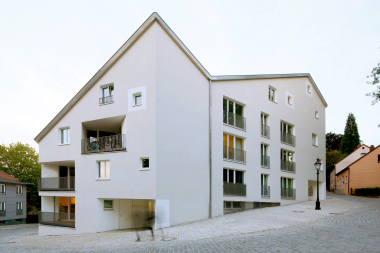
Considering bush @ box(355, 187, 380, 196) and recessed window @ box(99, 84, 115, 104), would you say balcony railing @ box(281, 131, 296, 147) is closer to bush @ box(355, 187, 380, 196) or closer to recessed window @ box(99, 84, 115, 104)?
bush @ box(355, 187, 380, 196)

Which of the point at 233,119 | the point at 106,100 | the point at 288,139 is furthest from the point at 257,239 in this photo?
the point at 288,139

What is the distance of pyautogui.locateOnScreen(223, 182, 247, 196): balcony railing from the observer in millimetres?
19934

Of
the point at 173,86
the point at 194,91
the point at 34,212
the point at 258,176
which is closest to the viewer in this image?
the point at 173,86

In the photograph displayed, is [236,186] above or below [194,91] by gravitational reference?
below

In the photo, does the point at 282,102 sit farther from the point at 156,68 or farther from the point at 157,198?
the point at 157,198

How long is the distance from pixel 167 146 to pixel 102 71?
6.52m

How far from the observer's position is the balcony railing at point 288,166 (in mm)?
25409

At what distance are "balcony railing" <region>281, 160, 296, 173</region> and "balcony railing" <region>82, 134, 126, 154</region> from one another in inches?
552

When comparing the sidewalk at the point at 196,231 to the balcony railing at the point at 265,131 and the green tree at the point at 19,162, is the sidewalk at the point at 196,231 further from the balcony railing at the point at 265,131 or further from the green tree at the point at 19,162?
the green tree at the point at 19,162

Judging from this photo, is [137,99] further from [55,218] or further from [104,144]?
[55,218]

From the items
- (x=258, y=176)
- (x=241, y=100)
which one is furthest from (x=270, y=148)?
(x=241, y=100)

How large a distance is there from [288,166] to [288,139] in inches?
90.5

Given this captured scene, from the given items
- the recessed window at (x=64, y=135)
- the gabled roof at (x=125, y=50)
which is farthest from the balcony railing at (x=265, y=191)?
the recessed window at (x=64, y=135)

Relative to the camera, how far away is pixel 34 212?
4903 cm
